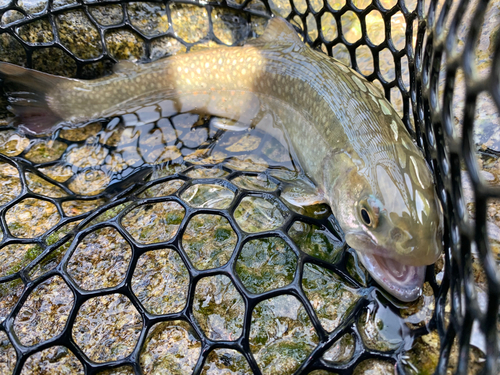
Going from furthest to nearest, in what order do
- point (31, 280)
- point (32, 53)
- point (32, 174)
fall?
point (32, 53), point (32, 174), point (31, 280)

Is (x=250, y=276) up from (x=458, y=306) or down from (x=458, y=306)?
down

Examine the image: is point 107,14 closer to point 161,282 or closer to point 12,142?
point 12,142

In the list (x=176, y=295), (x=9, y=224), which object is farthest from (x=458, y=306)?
(x=9, y=224)

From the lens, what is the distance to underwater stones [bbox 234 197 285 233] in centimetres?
191

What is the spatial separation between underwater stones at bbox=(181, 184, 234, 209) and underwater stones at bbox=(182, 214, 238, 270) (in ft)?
0.44

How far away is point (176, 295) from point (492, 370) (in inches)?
47.9

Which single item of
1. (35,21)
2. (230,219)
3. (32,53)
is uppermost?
(35,21)

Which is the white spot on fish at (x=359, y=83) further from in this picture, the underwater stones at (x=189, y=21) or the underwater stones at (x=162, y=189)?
the underwater stones at (x=189, y=21)

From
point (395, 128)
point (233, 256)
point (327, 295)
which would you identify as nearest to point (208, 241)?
point (233, 256)

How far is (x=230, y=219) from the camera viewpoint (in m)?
1.77

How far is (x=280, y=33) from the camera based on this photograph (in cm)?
259

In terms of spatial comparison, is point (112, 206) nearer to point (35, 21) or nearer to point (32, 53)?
point (32, 53)

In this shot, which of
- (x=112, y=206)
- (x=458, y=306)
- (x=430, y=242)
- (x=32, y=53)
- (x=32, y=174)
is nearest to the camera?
(x=458, y=306)

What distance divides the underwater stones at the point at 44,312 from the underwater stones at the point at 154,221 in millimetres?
422
